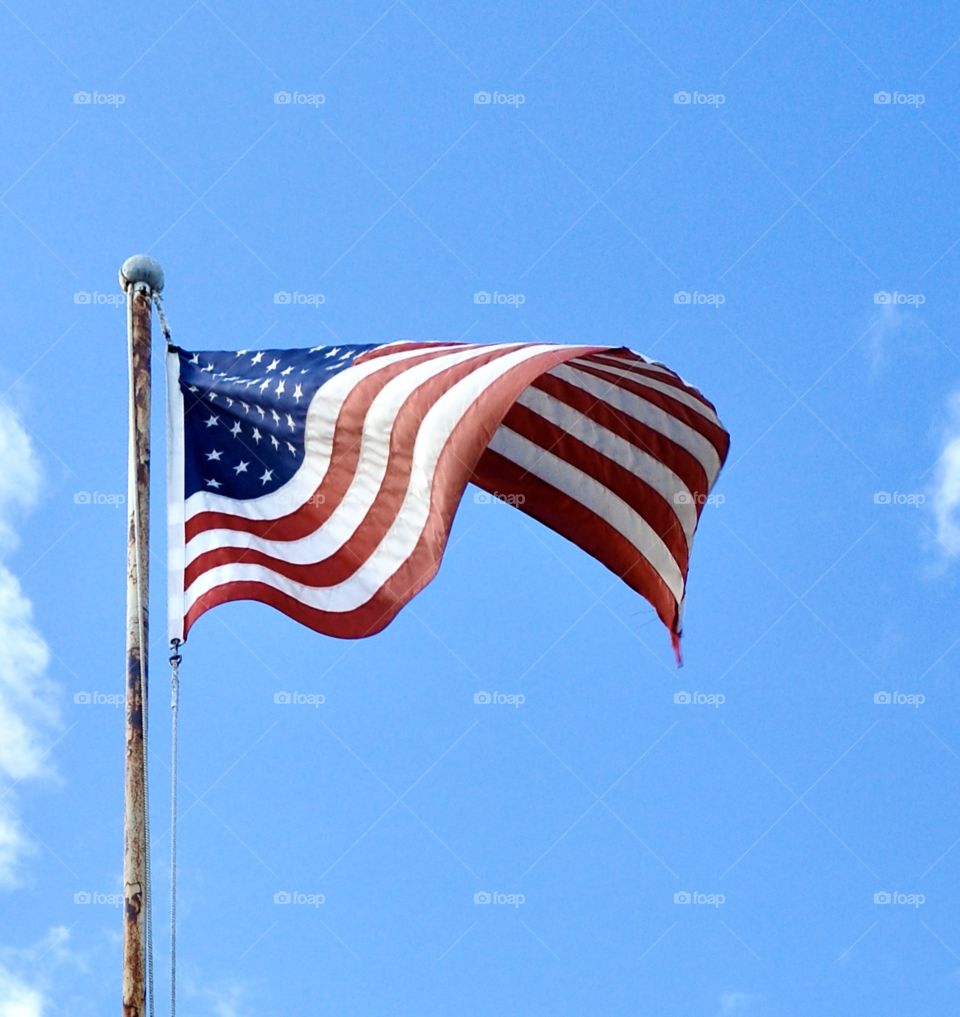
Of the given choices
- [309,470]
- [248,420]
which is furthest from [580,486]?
[248,420]

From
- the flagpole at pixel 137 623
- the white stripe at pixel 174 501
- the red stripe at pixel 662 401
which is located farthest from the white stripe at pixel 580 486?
the flagpole at pixel 137 623

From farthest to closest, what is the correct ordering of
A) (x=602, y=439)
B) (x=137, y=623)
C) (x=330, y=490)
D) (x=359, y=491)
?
(x=602, y=439), (x=330, y=490), (x=359, y=491), (x=137, y=623)

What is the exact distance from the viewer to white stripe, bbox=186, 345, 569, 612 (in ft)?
38.5

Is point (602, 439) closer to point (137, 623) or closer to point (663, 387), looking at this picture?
Answer: point (663, 387)

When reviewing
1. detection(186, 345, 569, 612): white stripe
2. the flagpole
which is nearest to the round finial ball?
the flagpole

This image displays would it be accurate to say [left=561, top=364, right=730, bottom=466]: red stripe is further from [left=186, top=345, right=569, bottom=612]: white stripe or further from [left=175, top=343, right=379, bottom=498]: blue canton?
[left=175, top=343, right=379, bottom=498]: blue canton

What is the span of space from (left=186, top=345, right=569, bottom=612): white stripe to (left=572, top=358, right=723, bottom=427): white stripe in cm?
150

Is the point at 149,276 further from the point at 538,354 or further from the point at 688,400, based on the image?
the point at 688,400

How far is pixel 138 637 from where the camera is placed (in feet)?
36.4

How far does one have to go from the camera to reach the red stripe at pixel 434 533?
450 inches

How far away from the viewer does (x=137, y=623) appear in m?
11.2

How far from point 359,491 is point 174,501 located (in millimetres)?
1553

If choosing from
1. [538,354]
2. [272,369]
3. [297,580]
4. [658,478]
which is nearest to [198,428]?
[272,369]

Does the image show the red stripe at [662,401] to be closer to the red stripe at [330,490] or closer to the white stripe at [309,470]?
the white stripe at [309,470]
